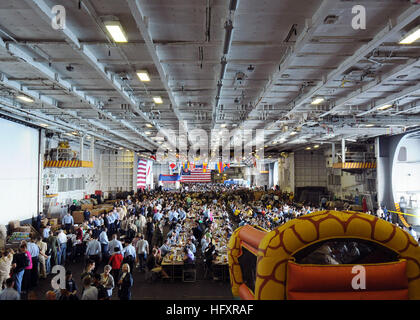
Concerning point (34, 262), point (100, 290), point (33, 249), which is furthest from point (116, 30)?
point (34, 262)

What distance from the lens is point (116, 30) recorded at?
19.1 feet

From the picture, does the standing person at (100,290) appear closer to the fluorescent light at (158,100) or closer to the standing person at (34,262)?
the standing person at (34,262)

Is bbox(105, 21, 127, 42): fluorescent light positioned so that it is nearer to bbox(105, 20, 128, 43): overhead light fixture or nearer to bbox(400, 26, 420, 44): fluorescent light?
bbox(105, 20, 128, 43): overhead light fixture

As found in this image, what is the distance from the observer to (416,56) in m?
7.57

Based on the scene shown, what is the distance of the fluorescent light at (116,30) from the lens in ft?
18.2

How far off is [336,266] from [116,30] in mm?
5991

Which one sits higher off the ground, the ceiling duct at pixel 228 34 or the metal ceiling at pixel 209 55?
the metal ceiling at pixel 209 55

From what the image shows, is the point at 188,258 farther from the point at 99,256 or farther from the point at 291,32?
the point at 291,32

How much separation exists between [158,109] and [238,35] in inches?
317

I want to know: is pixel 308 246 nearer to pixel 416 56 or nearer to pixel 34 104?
pixel 416 56

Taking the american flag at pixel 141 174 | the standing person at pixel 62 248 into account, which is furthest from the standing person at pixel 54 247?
the american flag at pixel 141 174

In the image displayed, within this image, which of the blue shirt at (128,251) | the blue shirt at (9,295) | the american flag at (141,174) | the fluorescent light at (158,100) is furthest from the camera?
the american flag at (141,174)

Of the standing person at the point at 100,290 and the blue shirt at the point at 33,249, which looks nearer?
the standing person at the point at 100,290

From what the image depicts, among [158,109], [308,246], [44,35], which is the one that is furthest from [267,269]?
[158,109]
